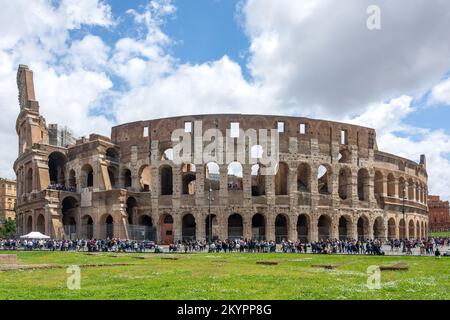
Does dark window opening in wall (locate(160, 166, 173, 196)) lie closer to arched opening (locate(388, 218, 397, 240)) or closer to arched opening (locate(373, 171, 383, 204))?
arched opening (locate(373, 171, 383, 204))

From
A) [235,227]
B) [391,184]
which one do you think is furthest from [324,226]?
[391,184]

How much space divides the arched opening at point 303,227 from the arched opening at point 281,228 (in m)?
1.60

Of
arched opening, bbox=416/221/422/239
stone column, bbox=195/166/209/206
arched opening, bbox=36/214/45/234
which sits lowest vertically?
arched opening, bbox=416/221/422/239

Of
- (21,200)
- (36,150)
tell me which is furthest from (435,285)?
(21,200)

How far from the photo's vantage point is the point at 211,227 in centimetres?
5388

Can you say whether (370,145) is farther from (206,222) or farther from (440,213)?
(440,213)

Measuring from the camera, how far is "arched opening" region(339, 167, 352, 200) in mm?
57938

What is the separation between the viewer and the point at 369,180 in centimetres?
5972

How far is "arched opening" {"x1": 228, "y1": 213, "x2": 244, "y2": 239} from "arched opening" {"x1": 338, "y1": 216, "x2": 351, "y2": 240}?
11.7 meters

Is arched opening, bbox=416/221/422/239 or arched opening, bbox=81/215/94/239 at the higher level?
arched opening, bbox=81/215/94/239

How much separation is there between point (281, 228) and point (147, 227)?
47.1 feet

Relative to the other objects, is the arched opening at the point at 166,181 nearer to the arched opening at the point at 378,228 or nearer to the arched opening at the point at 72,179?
the arched opening at the point at 72,179

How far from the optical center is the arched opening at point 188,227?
53.6 meters

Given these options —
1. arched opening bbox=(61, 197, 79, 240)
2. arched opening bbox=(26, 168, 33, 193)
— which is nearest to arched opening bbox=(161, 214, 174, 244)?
arched opening bbox=(61, 197, 79, 240)
